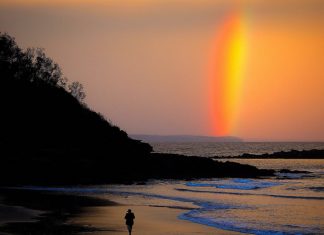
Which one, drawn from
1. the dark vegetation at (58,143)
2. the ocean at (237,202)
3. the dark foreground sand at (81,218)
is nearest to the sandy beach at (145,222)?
the dark foreground sand at (81,218)

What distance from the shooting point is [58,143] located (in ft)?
277

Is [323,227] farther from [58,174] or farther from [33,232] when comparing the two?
[58,174]

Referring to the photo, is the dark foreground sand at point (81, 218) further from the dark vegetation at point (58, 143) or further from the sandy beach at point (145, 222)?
the dark vegetation at point (58, 143)

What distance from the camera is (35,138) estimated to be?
84562 mm

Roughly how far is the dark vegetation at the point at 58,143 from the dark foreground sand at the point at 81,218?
21.8 metres

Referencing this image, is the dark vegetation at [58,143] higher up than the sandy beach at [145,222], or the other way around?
the dark vegetation at [58,143]

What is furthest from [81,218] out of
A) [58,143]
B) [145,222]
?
[58,143]

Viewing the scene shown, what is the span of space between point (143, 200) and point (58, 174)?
2295cm

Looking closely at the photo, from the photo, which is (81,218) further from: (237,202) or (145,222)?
(237,202)

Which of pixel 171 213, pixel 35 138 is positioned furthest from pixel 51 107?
pixel 171 213

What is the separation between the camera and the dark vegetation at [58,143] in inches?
2859

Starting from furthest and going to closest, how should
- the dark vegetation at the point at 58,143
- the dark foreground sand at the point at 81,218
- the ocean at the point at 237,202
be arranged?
the dark vegetation at the point at 58,143 < the ocean at the point at 237,202 < the dark foreground sand at the point at 81,218

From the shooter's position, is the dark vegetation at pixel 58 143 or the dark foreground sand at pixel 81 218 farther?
the dark vegetation at pixel 58 143

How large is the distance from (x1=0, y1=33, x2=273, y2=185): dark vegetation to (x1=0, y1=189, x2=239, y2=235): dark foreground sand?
21.8 meters
